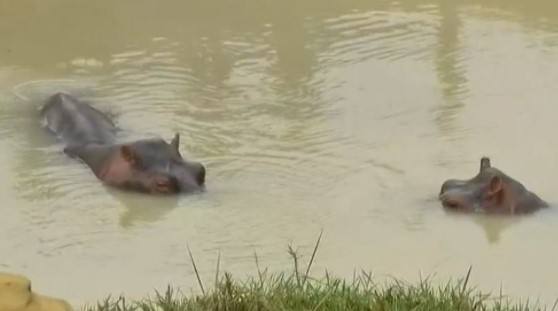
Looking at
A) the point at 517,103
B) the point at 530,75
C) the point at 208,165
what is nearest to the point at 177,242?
the point at 208,165

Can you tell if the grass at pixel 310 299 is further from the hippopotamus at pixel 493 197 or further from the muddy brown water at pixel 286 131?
the hippopotamus at pixel 493 197

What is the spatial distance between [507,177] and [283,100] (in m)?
1.80

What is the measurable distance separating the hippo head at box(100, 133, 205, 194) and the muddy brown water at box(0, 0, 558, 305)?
0.07 metres

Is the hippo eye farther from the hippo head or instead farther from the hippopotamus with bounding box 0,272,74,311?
the hippopotamus with bounding box 0,272,74,311

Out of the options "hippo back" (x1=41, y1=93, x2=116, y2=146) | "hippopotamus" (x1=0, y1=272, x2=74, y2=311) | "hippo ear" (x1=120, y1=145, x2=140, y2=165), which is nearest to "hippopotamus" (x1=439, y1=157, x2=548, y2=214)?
"hippo ear" (x1=120, y1=145, x2=140, y2=165)

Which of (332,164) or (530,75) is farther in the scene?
(530,75)

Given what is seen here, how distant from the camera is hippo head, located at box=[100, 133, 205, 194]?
566 centimetres

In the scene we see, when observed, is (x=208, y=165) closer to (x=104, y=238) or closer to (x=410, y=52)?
(x=104, y=238)

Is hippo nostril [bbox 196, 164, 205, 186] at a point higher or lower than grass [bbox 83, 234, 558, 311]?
lower

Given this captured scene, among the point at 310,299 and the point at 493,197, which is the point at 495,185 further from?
the point at 310,299

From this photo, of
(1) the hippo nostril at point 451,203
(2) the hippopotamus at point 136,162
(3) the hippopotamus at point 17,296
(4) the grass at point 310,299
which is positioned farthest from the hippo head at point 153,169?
(3) the hippopotamus at point 17,296

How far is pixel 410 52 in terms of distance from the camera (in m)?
7.97

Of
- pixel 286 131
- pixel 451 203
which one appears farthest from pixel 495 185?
pixel 286 131

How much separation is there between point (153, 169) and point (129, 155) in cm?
14
